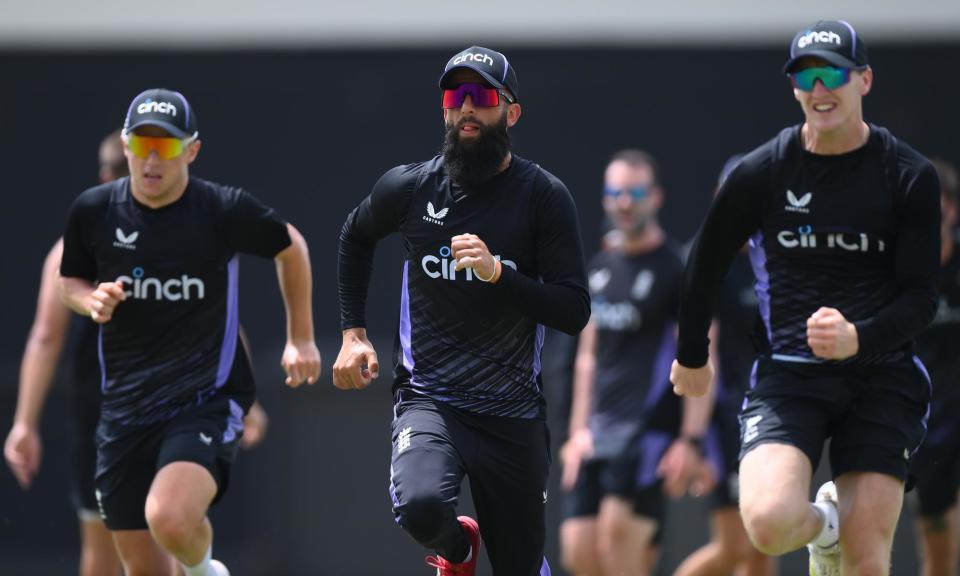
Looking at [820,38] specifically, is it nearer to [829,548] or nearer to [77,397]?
[829,548]

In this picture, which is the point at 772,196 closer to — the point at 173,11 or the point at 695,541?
the point at 695,541

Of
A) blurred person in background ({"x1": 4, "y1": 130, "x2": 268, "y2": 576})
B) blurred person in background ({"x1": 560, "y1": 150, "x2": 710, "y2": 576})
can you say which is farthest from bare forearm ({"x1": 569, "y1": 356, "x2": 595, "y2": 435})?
blurred person in background ({"x1": 4, "y1": 130, "x2": 268, "y2": 576})

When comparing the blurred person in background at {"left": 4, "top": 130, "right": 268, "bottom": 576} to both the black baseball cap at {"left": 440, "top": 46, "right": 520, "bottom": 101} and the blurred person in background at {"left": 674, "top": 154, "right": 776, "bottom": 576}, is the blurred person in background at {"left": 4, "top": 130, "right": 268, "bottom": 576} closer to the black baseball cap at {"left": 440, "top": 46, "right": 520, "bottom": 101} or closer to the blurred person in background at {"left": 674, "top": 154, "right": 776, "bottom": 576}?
the black baseball cap at {"left": 440, "top": 46, "right": 520, "bottom": 101}

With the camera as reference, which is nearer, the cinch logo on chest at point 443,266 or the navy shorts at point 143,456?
the cinch logo on chest at point 443,266

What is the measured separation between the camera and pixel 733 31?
13.6m

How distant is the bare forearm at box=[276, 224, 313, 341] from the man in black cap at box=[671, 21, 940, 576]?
1924 millimetres

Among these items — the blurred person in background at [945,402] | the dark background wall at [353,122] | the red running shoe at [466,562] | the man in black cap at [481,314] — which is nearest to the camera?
the man in black cap at [481,314]

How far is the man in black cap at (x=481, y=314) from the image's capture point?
6.66m

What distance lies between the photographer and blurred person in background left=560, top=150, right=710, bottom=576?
9.95 metres

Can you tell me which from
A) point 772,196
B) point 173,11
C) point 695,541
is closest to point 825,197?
point 772,196

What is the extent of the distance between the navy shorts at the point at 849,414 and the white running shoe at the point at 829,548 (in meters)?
0.14

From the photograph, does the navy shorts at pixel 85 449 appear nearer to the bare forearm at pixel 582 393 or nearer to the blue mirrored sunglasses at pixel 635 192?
the bare forearm at pixel 582 393

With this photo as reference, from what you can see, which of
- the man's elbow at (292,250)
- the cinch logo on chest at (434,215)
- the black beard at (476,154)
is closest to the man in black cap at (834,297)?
the black beard at (476,154)

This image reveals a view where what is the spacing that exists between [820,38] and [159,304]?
3.14m
